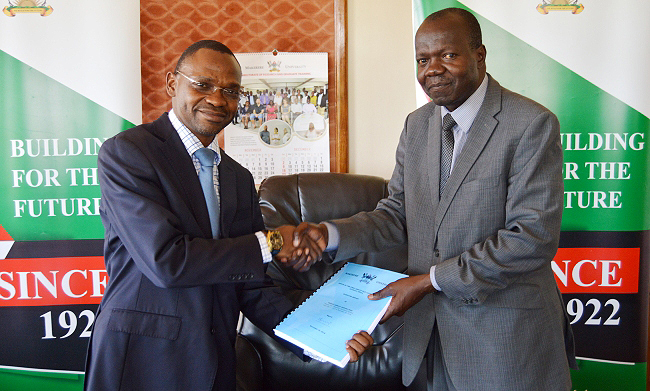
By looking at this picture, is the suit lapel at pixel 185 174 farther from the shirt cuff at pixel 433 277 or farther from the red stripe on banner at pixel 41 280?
the red stripe on banner at pixel 41 280

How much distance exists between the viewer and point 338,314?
1.56 m

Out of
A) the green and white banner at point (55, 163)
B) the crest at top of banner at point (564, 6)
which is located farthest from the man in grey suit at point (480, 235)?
the green and white banner at point (55, 163)

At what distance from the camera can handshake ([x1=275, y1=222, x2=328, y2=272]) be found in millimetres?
1800

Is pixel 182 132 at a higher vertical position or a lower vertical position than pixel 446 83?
lower

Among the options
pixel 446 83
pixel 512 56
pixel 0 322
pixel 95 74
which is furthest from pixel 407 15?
pixel 0 322

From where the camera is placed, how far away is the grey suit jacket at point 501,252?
4.57 feet

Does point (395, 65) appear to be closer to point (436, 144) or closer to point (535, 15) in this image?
point (535, 15)

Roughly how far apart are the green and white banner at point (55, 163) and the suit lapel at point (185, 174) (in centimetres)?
128

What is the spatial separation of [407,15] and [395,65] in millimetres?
303

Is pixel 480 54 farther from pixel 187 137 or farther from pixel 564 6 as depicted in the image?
pixel 564 6

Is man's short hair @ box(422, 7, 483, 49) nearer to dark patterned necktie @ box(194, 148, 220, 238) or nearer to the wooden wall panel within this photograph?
dark patterned necktie @ box(194, 148, 220, 238)

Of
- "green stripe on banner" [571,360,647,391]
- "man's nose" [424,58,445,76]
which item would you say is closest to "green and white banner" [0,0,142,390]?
"man's nose" [424,58,445,76]

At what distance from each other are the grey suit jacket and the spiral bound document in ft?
0.66

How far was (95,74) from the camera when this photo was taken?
2.64 meters
